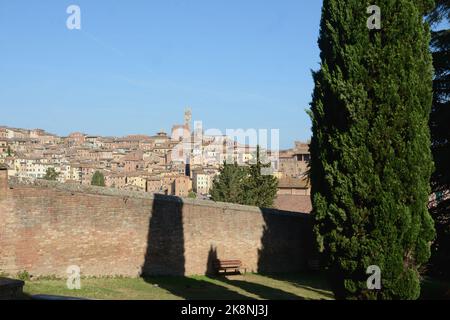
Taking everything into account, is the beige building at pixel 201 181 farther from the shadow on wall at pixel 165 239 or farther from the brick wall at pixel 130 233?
the shadow on wall at pixel 165 239

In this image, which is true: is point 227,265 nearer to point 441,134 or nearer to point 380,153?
point 441,134

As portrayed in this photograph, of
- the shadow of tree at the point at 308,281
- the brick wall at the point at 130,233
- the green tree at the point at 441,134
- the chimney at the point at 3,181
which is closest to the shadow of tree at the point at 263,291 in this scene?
the shadow of tree at the point at 308,281

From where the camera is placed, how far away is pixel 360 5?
9.45 m

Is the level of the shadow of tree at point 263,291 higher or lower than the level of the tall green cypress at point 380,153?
lower

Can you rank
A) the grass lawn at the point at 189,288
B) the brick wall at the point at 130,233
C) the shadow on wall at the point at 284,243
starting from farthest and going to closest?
the shadow on wall at the point at 284,243
the brick wall at the point at 130,233
the grass lawn at the point at 189,288

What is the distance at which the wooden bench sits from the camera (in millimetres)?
19547

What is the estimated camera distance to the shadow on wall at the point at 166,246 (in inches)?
698

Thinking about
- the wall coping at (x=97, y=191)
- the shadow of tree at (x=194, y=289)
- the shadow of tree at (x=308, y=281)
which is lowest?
the shadow of tree at (x=308, y=281)

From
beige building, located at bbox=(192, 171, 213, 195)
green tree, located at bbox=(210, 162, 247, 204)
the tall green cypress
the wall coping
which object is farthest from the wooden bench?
beige building, located at bbox=(192, 171, 213, 195)

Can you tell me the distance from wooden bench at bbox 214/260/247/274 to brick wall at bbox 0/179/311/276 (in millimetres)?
321

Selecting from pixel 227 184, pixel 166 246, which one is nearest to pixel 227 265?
pixel 166 246

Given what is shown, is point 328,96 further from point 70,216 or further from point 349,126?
point 70,216

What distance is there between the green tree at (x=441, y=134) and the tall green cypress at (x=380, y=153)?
5.13 meters

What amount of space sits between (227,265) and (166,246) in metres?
2.88
